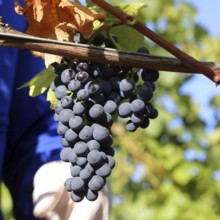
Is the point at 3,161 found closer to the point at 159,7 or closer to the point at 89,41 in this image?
the point at 89,41

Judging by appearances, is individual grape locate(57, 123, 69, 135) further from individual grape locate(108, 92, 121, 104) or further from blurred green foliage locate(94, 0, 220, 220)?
blurred green foliage locate(94, 0, 220, 220)

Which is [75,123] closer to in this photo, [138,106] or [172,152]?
[138,106]

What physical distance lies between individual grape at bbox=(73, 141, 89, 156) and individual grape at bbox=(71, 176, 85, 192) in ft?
0.08

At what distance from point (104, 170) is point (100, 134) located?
4 centimetres

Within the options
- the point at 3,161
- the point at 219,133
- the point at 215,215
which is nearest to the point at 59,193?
the point at 3,161

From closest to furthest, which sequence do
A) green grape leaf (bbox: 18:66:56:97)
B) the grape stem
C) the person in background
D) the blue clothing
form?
the grape stem < green grape leaf (bbox: 18:66:56:97) < the person in background < the blue clothing

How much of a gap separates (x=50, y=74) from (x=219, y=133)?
8.29 feet

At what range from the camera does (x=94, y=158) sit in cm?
75

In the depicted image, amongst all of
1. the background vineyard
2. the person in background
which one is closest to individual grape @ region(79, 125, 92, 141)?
the person in background

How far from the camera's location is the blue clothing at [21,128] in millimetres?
1340

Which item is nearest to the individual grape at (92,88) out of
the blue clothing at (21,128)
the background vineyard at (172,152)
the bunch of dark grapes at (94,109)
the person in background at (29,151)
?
the bunch of dark grapes at (94,109)

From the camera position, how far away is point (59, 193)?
1240mm

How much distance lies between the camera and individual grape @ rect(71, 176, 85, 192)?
76 centimetres

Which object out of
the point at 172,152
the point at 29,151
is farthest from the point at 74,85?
the point at 172,152
